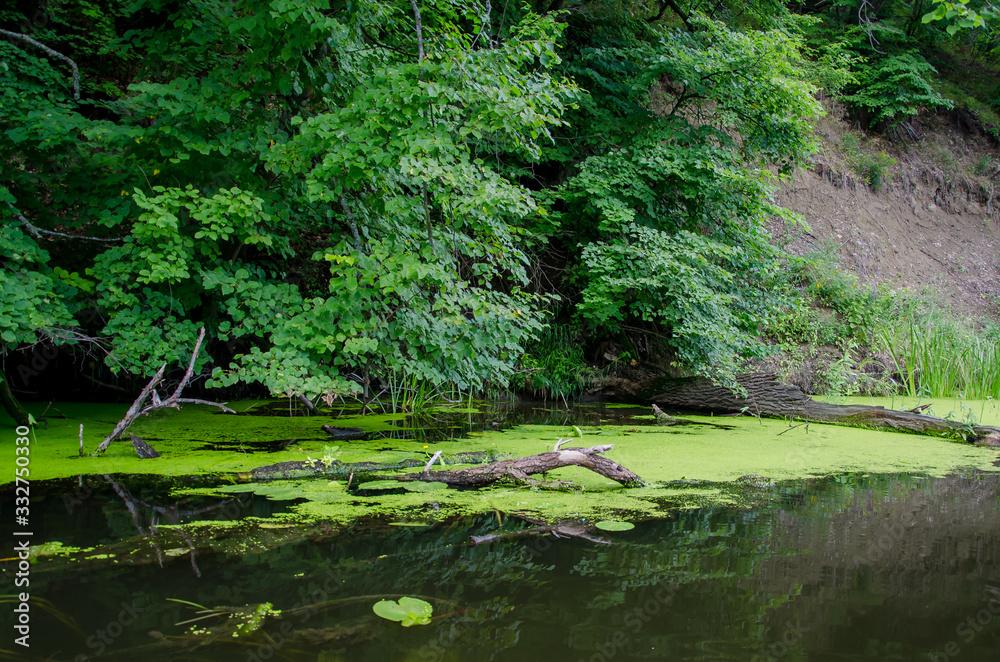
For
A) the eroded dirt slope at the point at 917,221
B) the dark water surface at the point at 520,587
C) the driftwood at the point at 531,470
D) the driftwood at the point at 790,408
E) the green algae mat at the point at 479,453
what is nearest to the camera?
the dark water surface at the point at 520,587

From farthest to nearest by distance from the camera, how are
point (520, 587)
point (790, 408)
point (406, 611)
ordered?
1. point (790, 408)
2. point (520, 587)
3. point (406, 611)

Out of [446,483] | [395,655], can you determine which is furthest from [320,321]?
[395,655]

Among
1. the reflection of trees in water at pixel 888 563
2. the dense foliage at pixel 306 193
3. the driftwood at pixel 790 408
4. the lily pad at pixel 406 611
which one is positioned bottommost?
the driftwood at pixel 790 408

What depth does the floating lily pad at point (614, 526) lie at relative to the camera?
2629mm

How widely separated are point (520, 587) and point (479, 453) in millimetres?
1881

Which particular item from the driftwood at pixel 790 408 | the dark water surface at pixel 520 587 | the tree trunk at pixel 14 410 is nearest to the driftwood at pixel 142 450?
the dark water surface at pixel 520 587

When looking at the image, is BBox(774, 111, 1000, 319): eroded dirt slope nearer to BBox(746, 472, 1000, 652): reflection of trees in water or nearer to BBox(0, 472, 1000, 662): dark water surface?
BBox(746, 472, 1000, 652): reflection of trees in water

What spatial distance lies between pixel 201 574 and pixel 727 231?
655 cm

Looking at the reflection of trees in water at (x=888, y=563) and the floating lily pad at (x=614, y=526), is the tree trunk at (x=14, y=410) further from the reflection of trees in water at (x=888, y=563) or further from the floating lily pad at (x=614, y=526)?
the reflection of trees in water at (x=888, y=563)

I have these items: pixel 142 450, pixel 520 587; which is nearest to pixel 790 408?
pixel 520 587

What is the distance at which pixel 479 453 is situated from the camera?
393 cm

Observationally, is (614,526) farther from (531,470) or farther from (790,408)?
(790,408)

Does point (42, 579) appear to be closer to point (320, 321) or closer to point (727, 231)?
point (320, 321)

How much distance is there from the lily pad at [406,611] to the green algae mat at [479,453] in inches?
33.1
